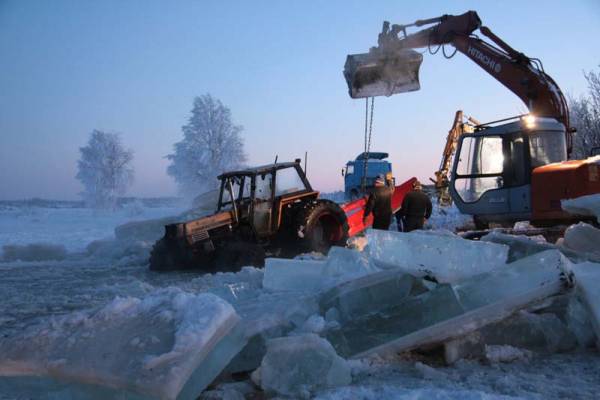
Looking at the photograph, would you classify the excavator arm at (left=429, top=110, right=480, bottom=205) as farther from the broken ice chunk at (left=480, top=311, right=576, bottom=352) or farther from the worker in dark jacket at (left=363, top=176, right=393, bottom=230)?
the broken ice chunk at (left=480, top=311, right=576, bottom=352)

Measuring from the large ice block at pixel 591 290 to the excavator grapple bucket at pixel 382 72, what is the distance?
5579mm

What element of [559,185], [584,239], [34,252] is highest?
[559,185]

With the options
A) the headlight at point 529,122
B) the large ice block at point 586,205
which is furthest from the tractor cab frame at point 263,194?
the large ice block at point 586,205

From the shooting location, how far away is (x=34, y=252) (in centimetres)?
1126

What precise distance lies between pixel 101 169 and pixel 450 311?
39.4 meters

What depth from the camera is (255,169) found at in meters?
8.94

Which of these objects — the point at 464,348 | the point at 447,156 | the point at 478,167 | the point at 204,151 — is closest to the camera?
the point at 464,348

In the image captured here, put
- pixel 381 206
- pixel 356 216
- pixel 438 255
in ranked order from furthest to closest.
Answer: pixel 356 216, pixel 381 206, pixel 438 255

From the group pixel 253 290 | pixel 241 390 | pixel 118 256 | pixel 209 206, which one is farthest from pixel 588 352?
pixel 209 206

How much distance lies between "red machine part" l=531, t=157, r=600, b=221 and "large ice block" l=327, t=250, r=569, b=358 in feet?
12.9

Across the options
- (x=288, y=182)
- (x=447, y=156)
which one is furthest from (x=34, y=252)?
(x=447, y=156)

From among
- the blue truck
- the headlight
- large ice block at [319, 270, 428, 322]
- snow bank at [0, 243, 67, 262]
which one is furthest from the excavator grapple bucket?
the blue truck

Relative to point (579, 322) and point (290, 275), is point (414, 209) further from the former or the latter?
point (579, 322)

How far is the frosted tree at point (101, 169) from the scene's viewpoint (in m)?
37.7
